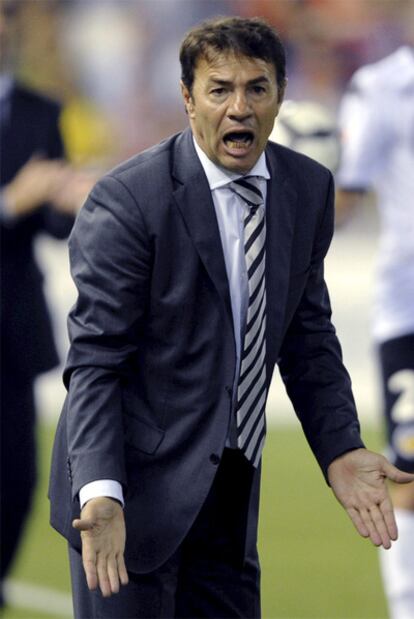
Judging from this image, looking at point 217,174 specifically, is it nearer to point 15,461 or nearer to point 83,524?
point 83,524

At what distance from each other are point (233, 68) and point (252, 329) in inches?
20.6

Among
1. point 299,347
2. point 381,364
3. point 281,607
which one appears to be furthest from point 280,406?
point 299,347

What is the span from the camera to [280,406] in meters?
10.6

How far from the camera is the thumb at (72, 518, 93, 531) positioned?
307 centimetres

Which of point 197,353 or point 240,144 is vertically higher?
point 240,144

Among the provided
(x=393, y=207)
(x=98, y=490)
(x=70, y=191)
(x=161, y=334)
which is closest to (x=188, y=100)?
(x=161, y=334)

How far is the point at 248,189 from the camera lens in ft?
11.1

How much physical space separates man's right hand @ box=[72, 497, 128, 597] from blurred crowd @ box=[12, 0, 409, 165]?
40.4 ft

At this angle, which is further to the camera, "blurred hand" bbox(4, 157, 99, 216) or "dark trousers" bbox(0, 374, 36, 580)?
"dark trousers" bbox(0, 374, 36, 580)

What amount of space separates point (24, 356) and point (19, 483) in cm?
50

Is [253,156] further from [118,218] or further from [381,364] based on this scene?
[381,364]

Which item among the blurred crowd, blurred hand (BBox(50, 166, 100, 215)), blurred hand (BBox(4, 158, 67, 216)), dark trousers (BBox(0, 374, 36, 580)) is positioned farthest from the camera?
the blurred crowd

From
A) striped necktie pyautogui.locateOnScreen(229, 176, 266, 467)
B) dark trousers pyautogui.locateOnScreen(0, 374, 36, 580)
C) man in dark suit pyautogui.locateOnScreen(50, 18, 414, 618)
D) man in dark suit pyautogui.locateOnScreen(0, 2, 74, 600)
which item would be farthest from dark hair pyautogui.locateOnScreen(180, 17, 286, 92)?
dark trousers pyautogui.locateOnScreen(0, 374, 36, 580)

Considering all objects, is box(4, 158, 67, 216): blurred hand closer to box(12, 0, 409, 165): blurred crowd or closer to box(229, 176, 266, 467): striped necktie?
box(229, 176, 266, 467): striped necktie
